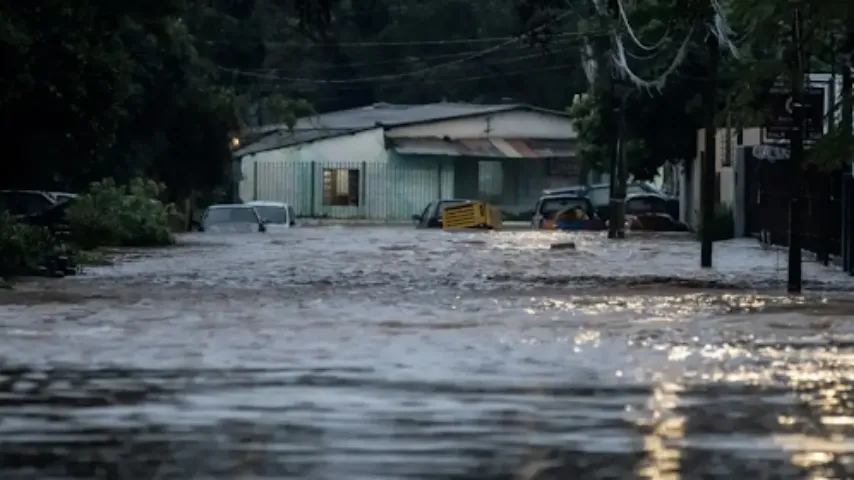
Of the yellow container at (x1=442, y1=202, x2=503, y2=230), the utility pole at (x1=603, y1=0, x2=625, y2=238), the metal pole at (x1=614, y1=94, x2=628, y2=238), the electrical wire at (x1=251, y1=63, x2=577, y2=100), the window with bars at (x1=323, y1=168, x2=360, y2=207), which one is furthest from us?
the electrical wire at (x1=251, y1=63, x2=577, y2=100)

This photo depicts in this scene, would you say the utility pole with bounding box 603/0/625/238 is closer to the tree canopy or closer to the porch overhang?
the tree canopy

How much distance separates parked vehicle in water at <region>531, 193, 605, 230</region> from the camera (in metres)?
56.8

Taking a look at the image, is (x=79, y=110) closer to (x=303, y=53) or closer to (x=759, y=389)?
(x=759, y=389)

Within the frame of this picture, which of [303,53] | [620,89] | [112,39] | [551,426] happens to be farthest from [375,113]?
[551,426]

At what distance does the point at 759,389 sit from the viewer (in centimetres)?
1379

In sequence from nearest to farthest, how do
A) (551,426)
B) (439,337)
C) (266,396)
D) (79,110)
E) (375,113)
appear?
(551,426)
(266,396)
(439,337)
(79,110)
(375,113)

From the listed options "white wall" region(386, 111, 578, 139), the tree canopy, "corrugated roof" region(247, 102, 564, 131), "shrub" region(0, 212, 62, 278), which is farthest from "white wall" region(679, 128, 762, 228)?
"shrub" region(0, 212, 62, 278)

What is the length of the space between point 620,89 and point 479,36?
32.2 meters

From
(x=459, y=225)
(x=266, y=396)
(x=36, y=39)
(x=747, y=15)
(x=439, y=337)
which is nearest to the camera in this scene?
(x=266, y=396)

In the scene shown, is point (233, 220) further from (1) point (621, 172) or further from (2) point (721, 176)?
(2) point (721, 176)

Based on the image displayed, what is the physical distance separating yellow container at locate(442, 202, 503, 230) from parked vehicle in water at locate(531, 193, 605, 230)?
1.54 meters

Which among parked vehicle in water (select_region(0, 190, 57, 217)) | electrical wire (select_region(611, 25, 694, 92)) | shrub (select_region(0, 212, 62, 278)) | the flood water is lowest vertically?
the flood water

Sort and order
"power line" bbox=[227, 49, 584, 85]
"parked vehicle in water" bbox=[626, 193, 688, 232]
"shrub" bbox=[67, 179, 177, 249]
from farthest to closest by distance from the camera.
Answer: "power line" bbox=[227, 49, 584, 85] → "parked vehicle in water" bbox=[626, 193, 688, 232] → "shrub" bbox=[67, 179, 177, 249]

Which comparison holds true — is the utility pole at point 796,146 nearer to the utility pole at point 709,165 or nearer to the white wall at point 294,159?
the utility pole at point 709,165
